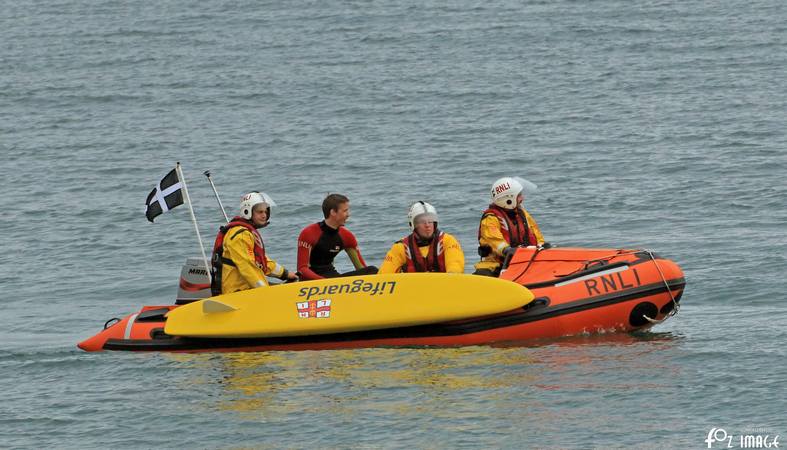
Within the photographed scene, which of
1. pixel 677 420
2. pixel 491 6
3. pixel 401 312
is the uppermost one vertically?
pixel 491 6

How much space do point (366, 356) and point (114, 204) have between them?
11.1 metres

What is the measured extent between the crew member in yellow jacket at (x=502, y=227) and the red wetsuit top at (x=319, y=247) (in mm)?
1323

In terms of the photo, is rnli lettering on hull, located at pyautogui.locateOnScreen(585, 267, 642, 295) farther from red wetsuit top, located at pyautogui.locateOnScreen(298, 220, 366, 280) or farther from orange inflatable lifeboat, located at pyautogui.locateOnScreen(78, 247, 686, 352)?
→ red wetsuit top, located at pyautogui.locateOnScreen(298, 220, 366, 280)

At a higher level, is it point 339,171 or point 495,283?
point 339,171

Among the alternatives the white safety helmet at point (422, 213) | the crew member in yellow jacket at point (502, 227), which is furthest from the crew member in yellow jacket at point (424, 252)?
the crew member in yellow jacket at point (502, 227)

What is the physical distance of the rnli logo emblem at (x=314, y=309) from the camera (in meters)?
12.8

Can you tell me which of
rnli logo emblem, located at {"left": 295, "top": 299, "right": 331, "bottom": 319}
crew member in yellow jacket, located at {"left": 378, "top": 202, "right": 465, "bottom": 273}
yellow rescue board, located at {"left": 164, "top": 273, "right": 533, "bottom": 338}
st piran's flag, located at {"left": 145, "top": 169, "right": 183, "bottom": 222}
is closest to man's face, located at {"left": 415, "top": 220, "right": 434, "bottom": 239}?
crew member in yellow jacket, located at {"left": 378, "top": 202, "right": 465, "bottom": 273}

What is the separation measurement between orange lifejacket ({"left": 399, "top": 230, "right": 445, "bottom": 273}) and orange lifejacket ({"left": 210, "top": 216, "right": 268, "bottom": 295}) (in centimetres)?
146

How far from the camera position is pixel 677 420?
416 inches

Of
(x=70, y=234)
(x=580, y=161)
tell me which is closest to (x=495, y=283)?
(x=70, y=234)

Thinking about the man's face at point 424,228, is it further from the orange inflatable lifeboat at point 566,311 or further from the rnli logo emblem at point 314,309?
the rnli logo emblem at point 314,309

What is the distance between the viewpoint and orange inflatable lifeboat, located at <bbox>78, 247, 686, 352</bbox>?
12711 millimetres

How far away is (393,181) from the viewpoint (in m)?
23.4

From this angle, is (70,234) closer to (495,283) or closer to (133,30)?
(495,283)
